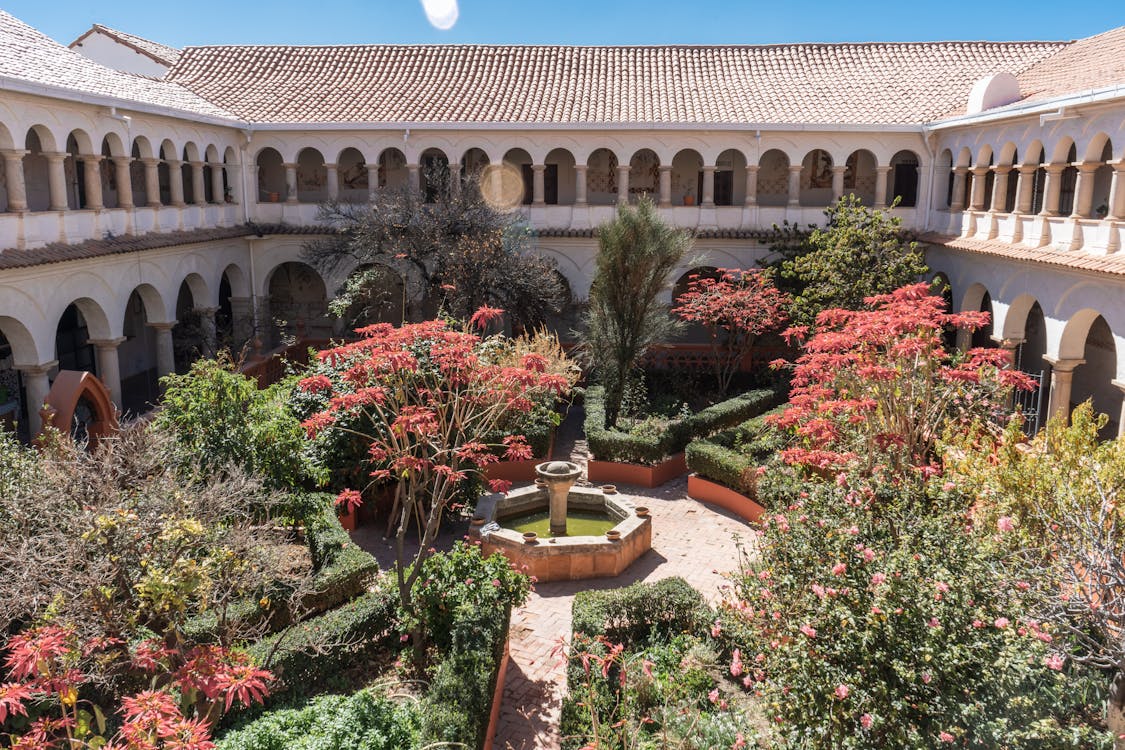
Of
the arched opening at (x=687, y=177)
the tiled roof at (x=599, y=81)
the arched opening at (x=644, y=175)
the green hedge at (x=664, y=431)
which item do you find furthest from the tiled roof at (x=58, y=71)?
the arched opening at (x=687, y=177)

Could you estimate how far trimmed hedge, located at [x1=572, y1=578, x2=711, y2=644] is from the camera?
29.9ft

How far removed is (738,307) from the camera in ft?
61.7

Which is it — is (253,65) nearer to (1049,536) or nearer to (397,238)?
(397,238)

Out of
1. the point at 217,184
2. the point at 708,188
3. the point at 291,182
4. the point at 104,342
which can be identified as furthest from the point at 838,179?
the point at 104,342

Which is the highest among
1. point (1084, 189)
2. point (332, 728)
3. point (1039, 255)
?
point (1084, 189)

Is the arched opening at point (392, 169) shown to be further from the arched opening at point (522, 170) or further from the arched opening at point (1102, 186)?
the arched opening at point (1102, 186)

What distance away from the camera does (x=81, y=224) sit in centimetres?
1568

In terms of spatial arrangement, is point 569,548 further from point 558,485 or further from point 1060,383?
point 1060,383

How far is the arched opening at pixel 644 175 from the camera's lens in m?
24.1

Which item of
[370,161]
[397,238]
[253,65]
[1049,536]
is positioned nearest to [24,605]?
[1049,536]

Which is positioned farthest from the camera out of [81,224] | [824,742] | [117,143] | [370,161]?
[370,161]

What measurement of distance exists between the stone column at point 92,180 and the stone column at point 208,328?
442 centimetres

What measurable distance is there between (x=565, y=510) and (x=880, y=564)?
6646 mm

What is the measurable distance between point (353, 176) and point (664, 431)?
43.6ft
